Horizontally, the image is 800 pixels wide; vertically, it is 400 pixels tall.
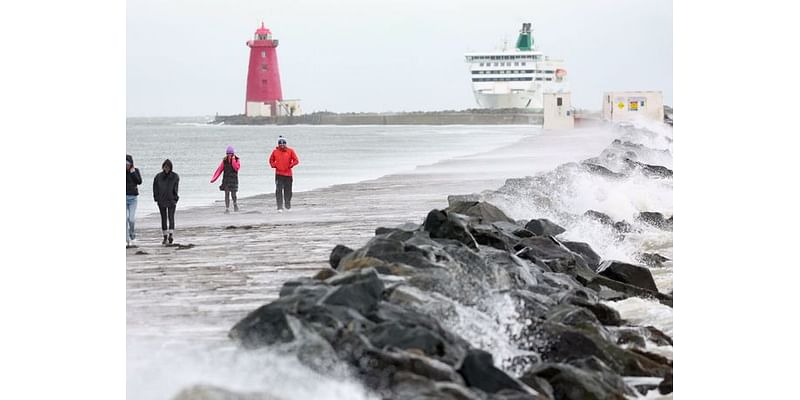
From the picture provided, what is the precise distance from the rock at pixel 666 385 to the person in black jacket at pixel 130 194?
10.7 feet

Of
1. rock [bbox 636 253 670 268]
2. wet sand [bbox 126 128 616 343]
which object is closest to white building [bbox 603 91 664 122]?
wet sand [bbox 126 128 616 343]

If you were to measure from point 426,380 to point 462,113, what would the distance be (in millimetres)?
3400

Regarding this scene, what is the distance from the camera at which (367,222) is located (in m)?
8.17

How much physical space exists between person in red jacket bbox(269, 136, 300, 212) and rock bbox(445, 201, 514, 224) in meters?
1.05

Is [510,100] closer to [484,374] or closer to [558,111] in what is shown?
[558,111]

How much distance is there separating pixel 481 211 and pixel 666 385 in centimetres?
211

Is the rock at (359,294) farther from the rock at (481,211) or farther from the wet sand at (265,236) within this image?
the rock at (481,211)

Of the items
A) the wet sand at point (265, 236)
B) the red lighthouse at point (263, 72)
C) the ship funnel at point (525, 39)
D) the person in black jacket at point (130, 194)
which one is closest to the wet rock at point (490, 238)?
the wet sand at point (265, 236)

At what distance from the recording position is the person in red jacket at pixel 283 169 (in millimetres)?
7984

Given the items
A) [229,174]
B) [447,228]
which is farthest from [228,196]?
[447,228]

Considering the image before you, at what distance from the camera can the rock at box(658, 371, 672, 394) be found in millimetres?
6754

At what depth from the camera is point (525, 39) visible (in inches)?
318
